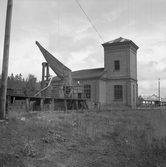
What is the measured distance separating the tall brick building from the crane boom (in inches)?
344

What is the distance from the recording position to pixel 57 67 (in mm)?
16453

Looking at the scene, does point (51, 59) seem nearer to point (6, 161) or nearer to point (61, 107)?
point (61, 107)

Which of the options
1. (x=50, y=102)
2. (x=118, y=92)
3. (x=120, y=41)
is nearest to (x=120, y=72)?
(x=118, y=92)

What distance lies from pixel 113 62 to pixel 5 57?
20.7 metres

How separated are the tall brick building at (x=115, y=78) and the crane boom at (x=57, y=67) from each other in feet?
28.7

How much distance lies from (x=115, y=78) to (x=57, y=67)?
465 inches

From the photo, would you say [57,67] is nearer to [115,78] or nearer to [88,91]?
[88,91]

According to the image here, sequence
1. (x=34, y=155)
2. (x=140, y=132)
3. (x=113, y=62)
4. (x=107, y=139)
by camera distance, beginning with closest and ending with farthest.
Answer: (x=34, y=155)
(x=107, y=139)
(x=140, y=132)
(x=113, y=62)

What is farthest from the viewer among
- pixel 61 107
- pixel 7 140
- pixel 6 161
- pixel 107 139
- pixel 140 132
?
pixel 61 107

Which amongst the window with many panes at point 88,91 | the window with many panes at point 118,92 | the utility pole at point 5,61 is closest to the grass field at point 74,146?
the utility pole at point 5,61

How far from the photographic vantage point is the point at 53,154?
5.21 metres

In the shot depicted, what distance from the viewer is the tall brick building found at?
85.3ft

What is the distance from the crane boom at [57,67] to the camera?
16.0 m

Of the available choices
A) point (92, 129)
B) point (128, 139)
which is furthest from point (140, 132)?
point (92, 129)
